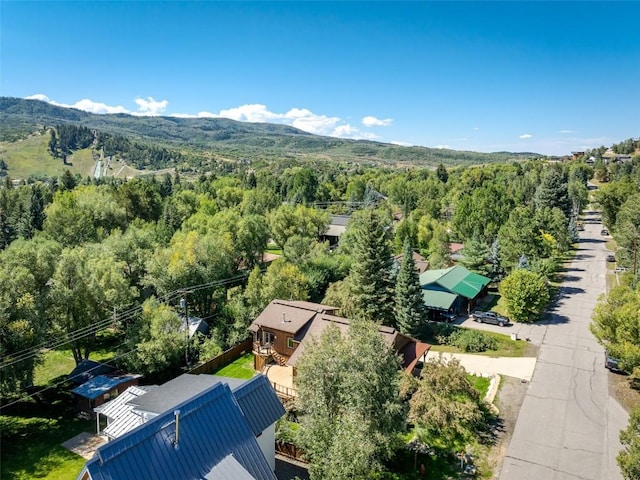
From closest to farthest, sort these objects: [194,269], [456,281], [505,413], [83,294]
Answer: [505,413] → [83,294] → [194,269] → [456,281]

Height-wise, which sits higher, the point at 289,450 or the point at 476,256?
the point at 476,256

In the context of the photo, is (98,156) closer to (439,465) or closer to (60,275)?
(60,275)

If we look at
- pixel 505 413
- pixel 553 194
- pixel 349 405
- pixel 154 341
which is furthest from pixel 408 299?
pixel 553 194

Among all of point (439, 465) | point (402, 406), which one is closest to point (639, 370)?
point (439, 465)

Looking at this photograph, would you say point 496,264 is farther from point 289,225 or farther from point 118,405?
point 118,405

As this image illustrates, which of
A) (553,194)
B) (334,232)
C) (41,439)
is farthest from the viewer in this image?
(334,232)

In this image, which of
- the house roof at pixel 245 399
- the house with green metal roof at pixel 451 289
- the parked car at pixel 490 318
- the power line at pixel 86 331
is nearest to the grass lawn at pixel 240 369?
the power line at pixel 86 331
